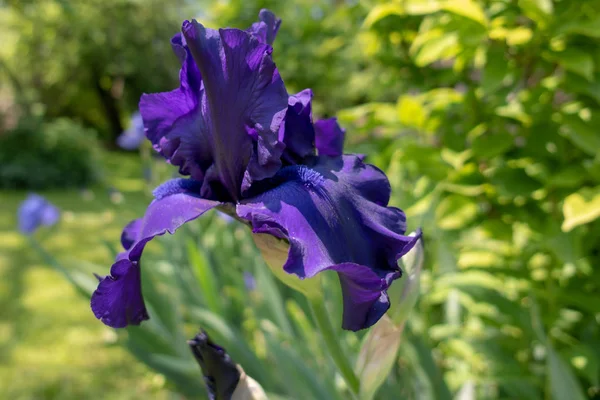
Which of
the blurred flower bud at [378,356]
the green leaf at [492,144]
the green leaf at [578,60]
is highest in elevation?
the green leaf at [578,60]

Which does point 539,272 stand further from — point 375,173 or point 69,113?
point 69,113

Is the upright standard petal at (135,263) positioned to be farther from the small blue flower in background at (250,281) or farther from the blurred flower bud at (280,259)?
the small blue flower in background at (250,281)

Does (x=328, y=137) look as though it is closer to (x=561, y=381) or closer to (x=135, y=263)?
(x=135, y=263)

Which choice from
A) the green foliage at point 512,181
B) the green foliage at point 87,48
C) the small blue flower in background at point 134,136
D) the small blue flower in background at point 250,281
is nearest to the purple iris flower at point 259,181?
the green foliage at point 512,181

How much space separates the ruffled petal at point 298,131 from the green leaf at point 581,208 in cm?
55

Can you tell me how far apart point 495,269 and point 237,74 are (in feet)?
2.99

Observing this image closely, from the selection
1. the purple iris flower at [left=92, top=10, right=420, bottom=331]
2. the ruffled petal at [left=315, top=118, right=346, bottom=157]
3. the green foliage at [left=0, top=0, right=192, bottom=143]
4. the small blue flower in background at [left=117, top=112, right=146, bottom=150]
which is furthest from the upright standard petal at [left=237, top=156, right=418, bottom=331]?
the green foliage at [left=0, top=0, right=192, bottom=143]

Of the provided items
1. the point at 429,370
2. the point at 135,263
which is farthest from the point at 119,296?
the point at 429,370

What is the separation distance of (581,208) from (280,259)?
67 centimetres

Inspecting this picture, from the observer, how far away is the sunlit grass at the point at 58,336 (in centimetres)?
209

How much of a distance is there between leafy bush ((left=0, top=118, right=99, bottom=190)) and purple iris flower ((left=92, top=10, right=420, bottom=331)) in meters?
7.79

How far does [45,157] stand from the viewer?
771cm

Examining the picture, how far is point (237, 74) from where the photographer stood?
0.53 meters

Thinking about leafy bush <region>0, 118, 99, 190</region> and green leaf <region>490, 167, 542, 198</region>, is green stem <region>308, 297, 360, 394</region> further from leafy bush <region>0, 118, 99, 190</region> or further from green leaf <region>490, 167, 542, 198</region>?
leafy bush <region>0, 118, 99, 190</region>
